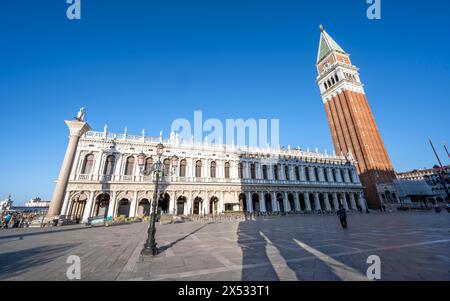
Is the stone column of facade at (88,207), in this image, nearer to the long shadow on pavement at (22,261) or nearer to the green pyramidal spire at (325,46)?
the long shadow on pavement at (22,261)

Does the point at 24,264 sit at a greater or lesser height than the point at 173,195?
lesser

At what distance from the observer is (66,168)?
17469mm

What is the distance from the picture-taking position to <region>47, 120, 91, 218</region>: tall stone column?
16.5 metres

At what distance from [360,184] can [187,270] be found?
4349 centimetres

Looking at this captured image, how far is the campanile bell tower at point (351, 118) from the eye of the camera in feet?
131

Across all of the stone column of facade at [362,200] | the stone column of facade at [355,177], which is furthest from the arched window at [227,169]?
the stone column of facade at [362,200]

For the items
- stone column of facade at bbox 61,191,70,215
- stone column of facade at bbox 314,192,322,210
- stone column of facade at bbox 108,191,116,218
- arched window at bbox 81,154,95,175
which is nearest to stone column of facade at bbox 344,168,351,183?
stone column of facade at bbox 314,192,322,210

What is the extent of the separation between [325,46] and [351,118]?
86.2 feet

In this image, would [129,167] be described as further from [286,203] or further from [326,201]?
[326,201]

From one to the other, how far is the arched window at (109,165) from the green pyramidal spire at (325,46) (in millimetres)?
59080

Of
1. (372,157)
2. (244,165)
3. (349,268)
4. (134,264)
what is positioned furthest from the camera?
(372,157)

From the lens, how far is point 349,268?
416cm

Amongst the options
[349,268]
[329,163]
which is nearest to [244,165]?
[329,163]
